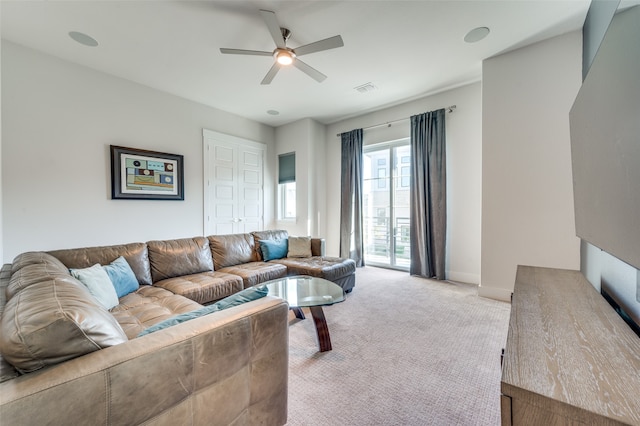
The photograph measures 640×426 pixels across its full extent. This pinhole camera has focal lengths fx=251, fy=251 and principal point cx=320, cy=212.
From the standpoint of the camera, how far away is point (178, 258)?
2.82 metres

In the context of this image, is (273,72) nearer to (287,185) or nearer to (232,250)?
(232,250)

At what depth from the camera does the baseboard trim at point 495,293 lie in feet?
9.81

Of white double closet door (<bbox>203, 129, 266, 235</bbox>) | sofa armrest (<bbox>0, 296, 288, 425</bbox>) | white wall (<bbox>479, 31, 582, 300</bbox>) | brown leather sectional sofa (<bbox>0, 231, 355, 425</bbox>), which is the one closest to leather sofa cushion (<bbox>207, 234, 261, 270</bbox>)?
white double closet door (<bbox>203, 129, 266, 235</bbox>)

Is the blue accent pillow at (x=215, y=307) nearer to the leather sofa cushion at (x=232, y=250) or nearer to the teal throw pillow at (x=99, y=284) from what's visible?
the teal throw pillow at (x=99, y=284)

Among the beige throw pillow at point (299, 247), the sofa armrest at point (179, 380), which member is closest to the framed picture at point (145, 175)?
the beige throw pillow at point (299, 247)

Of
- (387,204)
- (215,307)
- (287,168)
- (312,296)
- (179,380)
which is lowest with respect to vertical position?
(312,296)

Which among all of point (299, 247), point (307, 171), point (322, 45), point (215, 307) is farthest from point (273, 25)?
point (307, 171)

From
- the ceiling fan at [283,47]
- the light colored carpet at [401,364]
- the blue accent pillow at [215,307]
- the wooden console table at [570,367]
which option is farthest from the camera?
the ceiling fan at [283,47]

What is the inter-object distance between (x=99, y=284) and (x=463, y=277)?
4355 millimetres

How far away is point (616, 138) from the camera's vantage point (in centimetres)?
95

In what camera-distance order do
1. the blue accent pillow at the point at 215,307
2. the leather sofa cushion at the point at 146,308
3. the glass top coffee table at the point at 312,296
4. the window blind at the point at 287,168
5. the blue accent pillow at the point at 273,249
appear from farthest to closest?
the window blind at the point at 287,168
the blue accent pillow at the point at 273,249
the glass top coffee table at the point at 312,296
the leather sofa cushion at the point at 146,308
the blue accent pillow at the point at 215,307

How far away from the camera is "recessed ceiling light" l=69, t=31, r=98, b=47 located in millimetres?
2561

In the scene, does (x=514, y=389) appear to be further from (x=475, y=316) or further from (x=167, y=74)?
(x=167, y=74)

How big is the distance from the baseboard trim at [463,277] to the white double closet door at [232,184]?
360cm
